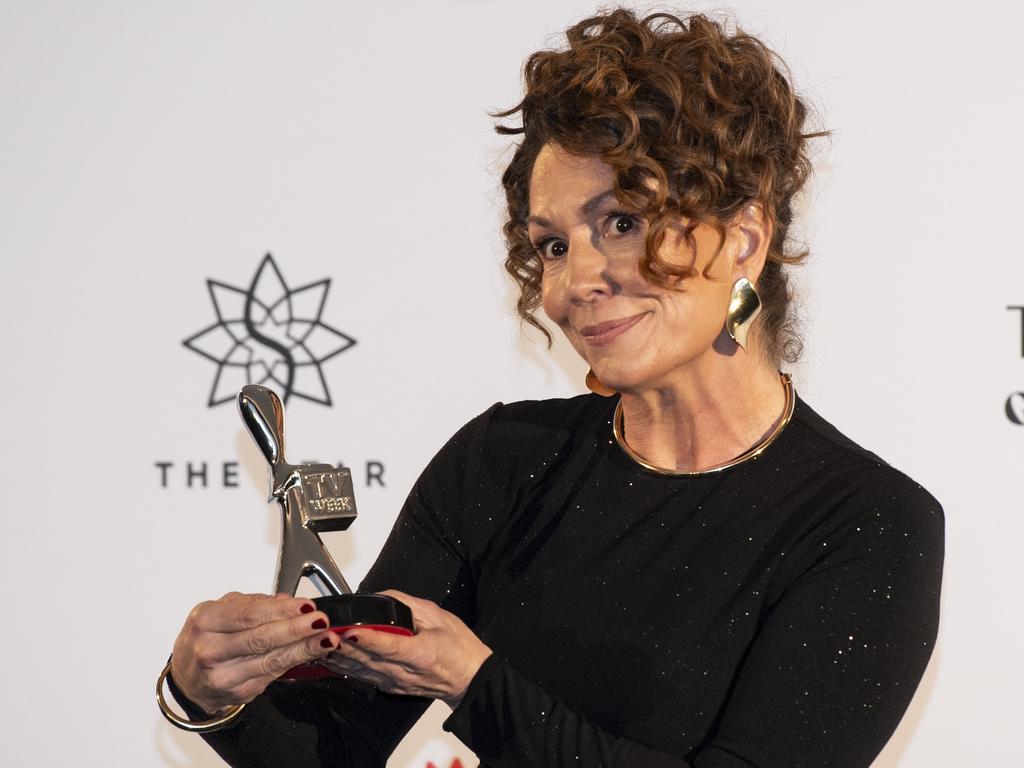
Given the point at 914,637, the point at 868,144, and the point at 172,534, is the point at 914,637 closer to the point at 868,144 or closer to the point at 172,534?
the point at 868,144

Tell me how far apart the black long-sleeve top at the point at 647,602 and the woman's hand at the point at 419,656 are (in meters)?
0.02

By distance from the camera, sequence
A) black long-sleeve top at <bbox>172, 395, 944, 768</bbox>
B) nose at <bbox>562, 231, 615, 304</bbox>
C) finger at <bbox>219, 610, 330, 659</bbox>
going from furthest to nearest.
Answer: nose at <bbox>562, 231, 615, 304</bbox>
black long-sleeve top at <bbox>172, 395, 944, 768</bbox>
finger at <bbox>219, 610, 330, 659</bbox>

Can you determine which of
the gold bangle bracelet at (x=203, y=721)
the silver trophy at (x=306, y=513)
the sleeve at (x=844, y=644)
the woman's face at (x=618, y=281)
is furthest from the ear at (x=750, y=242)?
the gold bangle bracelet at (x=203, y=721)

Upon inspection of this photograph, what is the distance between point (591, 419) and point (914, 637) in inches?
15.1

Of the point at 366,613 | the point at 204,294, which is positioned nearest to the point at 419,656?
the point at 366,613

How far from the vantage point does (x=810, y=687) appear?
0.98 m

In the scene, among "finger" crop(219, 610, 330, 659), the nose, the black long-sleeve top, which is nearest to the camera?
"finger" crop(219, 610, 330, 659)

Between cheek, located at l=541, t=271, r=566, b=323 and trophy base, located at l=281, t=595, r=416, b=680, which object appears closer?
trophy base, located at l=281, t=595, r=416, b=680

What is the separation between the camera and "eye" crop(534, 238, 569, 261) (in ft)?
3.73

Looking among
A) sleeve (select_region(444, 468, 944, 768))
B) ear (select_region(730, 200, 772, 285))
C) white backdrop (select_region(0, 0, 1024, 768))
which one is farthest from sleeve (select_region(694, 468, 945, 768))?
white backdrop (select_region(0, 0, 1024, 768))

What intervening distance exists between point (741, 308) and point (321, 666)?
18.1 inches

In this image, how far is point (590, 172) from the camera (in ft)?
3.59

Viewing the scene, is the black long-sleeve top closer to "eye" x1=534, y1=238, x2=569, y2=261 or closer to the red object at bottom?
the red object at bottom

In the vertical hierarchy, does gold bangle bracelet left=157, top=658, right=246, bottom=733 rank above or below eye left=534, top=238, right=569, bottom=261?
below
